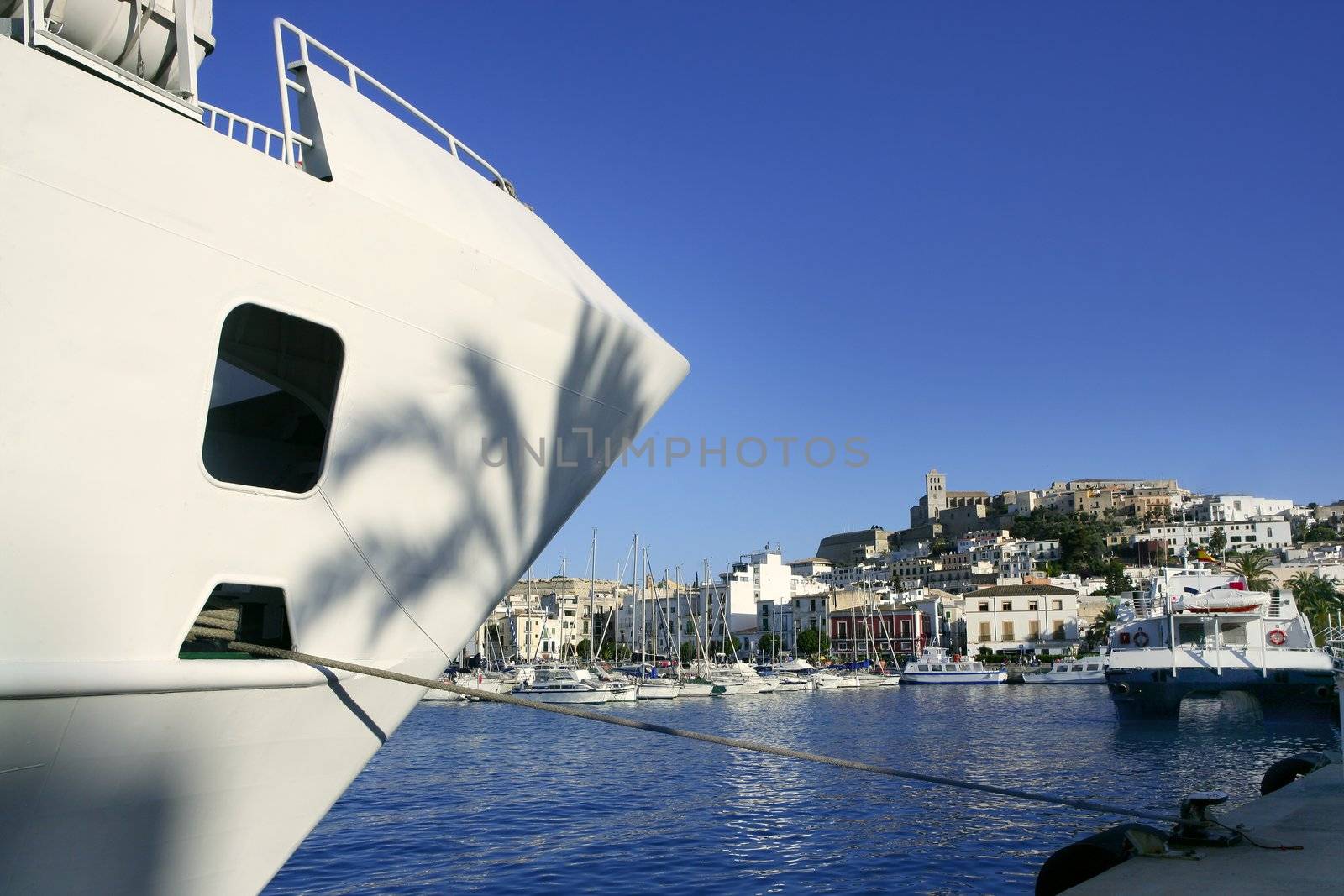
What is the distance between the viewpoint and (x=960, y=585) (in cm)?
14362

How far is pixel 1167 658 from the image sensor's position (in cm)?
3962

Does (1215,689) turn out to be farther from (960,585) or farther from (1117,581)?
(960,585)

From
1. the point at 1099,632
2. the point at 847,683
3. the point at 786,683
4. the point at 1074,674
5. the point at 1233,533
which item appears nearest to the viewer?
the point at 786,683

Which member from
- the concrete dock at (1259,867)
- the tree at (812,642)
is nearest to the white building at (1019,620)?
the tree at (812,642)

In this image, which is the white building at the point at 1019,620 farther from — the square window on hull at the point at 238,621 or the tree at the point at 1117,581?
the square window on hull at the point at 238,621

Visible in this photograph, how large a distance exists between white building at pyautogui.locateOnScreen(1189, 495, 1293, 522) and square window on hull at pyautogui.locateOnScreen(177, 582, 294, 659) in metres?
180

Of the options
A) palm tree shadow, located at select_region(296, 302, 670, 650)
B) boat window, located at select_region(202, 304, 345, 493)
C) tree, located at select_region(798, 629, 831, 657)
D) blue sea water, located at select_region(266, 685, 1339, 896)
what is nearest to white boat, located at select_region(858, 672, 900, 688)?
tree, located at select_region(798, 629, 831, 657)

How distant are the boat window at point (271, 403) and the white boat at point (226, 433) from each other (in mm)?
19

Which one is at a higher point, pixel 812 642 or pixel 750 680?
pixel 812 642

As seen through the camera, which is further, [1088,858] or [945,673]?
[945,673]

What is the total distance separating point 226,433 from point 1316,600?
8170 cm

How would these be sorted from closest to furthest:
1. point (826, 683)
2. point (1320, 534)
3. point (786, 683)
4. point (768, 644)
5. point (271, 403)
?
point (271, 403), point (786, 683), point (826, 683), point (768, 644), point (1320, 534)

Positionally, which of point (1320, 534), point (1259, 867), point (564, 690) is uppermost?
point (1320, 534)

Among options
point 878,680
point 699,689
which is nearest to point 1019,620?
point 878,680
